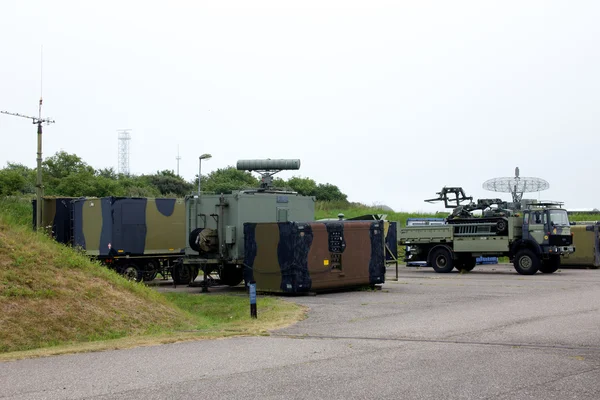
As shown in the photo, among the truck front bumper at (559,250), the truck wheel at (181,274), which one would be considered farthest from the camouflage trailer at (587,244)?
the truck wheel at (181,274)

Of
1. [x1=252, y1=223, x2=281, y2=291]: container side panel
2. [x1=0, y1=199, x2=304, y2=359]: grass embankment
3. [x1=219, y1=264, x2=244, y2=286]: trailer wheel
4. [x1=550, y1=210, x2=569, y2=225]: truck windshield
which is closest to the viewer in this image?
[x1=0, y1=199, x2=304, y2=359]: grass embankment

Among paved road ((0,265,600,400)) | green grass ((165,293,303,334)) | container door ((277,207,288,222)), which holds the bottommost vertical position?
green grass ((165,293,303,334))

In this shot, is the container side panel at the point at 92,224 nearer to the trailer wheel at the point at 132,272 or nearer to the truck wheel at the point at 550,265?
the trailer wheel at the point at 132,272

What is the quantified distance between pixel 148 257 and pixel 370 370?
1763 cm

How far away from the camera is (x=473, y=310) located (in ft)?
54.7

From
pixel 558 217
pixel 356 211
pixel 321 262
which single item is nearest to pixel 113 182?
pixel 356 211

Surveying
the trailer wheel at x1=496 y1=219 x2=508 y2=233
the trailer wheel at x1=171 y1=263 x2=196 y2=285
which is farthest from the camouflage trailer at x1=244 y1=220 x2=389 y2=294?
the trailer wheel at x1=496 y1=219 x2=508 y2=233

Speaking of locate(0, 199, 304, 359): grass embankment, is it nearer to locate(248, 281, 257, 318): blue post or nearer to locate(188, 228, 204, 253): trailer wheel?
locate(248, 281, 257, 318): blue post

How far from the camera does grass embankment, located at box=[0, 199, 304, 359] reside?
1277 cm

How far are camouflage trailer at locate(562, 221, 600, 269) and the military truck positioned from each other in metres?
15.9

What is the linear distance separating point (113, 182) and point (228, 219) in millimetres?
33844

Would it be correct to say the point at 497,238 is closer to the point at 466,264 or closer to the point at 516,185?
the point at 466,264

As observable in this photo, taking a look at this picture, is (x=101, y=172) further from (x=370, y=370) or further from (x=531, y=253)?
(x=370, y=370)

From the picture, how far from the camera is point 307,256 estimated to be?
21.1 metres
